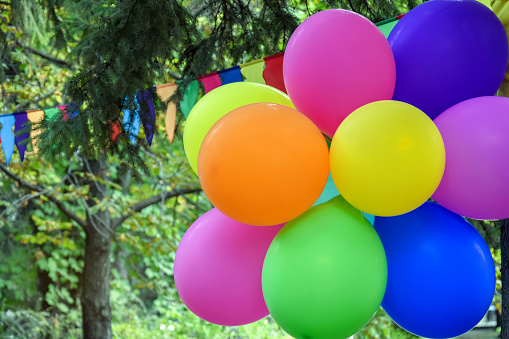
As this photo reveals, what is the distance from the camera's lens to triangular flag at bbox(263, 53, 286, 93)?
264 centimetres

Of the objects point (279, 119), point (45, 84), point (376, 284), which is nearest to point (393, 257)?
point (376, 284)

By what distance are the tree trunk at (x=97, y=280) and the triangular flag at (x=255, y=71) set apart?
11.5 ft

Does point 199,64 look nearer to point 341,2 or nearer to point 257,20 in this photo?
point 257,20

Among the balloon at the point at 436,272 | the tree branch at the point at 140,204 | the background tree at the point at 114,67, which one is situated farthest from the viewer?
the tree branch at the point at 140,204

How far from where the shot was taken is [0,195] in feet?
21.8

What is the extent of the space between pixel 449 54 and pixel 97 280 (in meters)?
5.12

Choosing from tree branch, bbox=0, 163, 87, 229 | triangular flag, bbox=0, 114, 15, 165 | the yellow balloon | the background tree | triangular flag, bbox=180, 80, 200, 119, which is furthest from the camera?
tree branch, bbox=0, 163, 87, 229

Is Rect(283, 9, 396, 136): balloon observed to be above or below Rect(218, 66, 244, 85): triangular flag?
below

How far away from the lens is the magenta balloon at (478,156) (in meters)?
1.36

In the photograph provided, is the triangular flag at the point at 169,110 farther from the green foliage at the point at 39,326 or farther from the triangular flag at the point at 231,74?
the green foliage at the point at 39,326

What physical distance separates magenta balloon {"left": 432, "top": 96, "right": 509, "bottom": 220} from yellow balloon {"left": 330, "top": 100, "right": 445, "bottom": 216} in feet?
0.28

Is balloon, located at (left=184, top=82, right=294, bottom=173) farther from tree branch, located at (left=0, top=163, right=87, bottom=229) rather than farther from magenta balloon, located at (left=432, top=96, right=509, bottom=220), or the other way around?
tree branch, located at (left=0, top=163, right=87, bottom=229)

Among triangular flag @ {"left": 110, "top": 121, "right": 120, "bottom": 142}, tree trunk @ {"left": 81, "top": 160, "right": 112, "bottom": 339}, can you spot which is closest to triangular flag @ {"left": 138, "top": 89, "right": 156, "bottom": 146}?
triangular flag @ {"left": 110, "top": 121, "right": 120, "bottom": 142}

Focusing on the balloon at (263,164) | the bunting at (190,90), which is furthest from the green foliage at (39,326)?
the balloon at (263,164)
